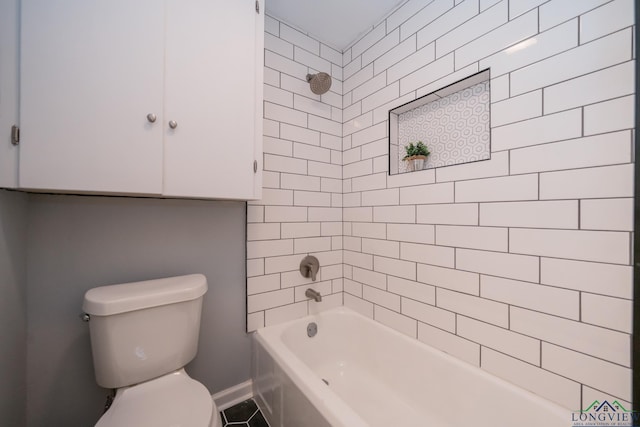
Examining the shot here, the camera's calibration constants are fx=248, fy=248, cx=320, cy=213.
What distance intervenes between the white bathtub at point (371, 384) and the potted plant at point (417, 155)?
3.26ft

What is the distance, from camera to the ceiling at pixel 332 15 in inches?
58.4

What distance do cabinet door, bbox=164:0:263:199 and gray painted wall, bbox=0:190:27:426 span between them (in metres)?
0.53

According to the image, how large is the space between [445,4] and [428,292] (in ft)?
4.87

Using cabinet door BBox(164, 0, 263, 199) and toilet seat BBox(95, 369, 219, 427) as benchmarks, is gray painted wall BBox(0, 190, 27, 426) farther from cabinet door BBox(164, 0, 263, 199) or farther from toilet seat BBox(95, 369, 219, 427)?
cabinet door BBox(164, 0, 263, 199)

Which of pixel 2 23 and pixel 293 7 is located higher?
pixel 293 7

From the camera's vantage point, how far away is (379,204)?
1.61 metres

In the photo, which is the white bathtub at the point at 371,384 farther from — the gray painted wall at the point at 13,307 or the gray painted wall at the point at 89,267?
the gray painted wall at the point at 13,307

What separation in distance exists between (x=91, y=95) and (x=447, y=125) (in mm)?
1577

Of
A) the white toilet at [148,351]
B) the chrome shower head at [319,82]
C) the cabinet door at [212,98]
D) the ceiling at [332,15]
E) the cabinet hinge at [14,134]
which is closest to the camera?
the cabinet hinge at [14,134]

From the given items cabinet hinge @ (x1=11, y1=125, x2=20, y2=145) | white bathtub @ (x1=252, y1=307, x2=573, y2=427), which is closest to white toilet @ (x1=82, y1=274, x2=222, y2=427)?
white bathtub @ (x1=252, y1=307, x2=573, y2=427)

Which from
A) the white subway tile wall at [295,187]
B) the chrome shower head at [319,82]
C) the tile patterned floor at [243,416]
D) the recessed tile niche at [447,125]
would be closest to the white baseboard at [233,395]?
the tile patterned floor at [243,416]

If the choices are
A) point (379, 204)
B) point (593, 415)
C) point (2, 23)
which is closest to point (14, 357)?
point (2, 23)

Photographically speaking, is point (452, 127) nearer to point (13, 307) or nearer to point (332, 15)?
point (332, 15)

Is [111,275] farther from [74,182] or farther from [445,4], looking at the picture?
[445,4]
